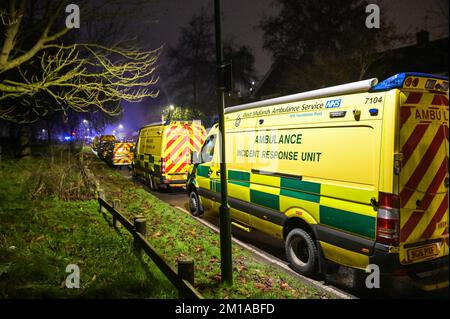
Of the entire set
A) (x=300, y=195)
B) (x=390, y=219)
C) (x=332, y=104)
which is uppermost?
(x=332, y=104)

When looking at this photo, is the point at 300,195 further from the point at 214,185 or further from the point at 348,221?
the point at 214,185

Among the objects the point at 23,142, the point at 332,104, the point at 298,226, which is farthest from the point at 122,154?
the point at 332,104

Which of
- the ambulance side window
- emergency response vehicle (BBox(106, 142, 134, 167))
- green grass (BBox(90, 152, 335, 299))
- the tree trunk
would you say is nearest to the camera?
green grass (BBox(90, 152, 335, 299))

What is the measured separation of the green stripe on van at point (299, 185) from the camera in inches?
195

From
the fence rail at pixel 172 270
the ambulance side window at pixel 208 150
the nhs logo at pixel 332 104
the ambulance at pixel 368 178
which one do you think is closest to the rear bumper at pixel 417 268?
the ambulance at pixel 368 178

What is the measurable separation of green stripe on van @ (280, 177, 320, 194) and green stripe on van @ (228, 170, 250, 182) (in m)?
1.10

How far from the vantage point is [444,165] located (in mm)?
4449

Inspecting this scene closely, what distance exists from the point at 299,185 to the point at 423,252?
179 centimetres

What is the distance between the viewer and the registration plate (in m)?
4.14

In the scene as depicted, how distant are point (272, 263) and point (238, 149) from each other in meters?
A: 2.36

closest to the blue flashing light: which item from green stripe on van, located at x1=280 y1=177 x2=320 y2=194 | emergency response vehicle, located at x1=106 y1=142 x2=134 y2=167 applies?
green stripe on van, located at x1=280 y1=177 x2=320 y2=194

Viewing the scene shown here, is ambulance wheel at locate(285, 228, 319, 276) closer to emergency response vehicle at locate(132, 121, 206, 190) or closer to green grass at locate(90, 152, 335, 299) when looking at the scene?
green grass at locate(90, 152, 335, 299)

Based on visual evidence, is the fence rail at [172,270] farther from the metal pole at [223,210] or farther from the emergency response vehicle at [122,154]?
the emergency response vehicle at [122,154]

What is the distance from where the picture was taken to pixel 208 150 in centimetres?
848
